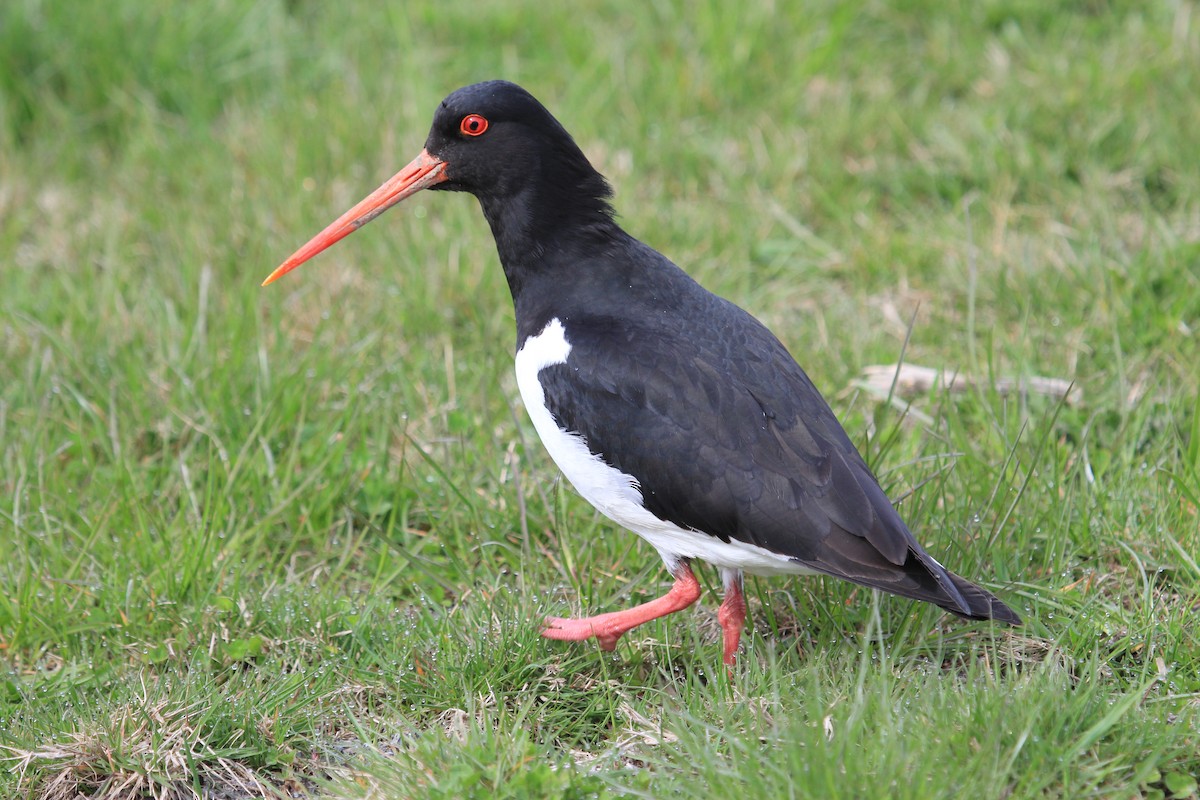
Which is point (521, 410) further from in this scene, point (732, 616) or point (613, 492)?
point (732, 616)

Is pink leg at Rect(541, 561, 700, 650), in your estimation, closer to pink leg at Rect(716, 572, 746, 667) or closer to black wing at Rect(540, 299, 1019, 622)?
pink leg at Rect(716, 572, 746, 667)

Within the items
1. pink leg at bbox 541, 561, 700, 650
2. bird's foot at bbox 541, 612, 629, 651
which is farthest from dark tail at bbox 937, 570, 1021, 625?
bird's foot at bbox 541, 612, 629, 651

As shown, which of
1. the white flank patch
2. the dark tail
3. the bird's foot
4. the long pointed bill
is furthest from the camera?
the long pointed bill

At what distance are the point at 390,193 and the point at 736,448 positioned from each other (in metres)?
1.56

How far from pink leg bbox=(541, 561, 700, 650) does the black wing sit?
1.08 ft

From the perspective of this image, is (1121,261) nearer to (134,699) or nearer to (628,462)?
(628,462)

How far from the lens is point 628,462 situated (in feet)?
11.9

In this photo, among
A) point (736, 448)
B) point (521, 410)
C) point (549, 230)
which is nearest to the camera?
point (736, 448)

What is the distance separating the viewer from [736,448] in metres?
3.56


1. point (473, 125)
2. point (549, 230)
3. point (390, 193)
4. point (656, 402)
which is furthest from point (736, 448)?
point (390, 193)

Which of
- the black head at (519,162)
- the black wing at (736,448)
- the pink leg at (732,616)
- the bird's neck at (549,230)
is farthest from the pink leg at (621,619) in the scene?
the black head at (519,162)

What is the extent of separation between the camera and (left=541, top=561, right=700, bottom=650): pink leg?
3762 millimetres

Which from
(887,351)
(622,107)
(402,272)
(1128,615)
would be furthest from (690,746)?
(622,107)

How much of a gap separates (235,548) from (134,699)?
0.82 metres
